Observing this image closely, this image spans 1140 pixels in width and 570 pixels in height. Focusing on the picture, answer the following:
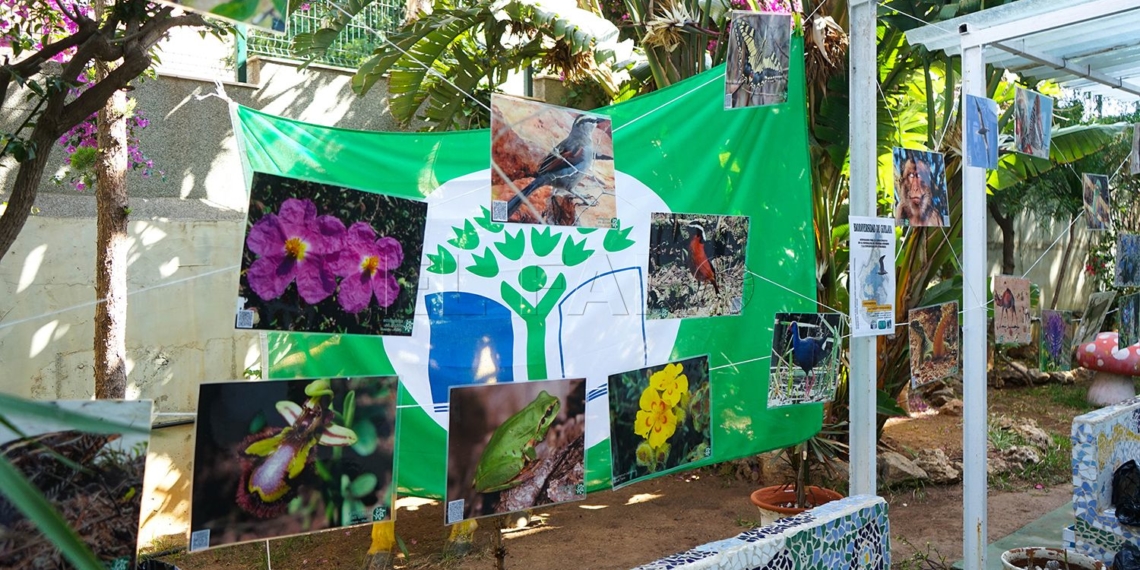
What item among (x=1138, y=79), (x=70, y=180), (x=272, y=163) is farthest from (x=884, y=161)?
(x=70, y=180)

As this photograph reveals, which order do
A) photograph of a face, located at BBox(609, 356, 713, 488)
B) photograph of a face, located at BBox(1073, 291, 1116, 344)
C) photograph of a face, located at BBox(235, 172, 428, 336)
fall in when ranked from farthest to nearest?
1. photograph of a face, located at BBox(1073, 291, 1116, 344)
2. photograph of a face, located at BBox(609, 356, 713, 488)
3. photograph of a face, located at BBox(235, 172, 428, 336)

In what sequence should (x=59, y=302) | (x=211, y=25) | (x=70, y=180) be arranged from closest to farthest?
(x=211, y=25)
(x=59, y=302)
(x=70, y=180)

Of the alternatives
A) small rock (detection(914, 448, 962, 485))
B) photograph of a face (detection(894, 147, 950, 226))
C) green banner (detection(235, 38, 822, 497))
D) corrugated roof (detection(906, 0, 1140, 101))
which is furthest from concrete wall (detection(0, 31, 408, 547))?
small rock (detection(914, 448, 962, 485))

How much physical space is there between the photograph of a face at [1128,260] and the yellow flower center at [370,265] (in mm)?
4333

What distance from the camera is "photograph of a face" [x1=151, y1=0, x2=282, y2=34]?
1919mm

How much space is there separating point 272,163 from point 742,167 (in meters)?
1.96

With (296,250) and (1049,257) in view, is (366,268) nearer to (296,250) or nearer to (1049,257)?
(296,250)

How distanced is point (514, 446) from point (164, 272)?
3382mm

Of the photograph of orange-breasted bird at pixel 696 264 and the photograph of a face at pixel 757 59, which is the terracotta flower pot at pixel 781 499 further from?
the photograph of a face at pixel 757 59

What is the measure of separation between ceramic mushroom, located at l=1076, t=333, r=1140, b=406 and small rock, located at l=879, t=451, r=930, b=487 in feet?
14.1

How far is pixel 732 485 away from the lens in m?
6.47

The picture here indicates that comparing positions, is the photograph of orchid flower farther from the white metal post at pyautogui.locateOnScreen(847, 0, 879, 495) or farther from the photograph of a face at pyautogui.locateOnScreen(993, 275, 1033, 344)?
the photograph of a face at pyautogui.locateOnScreen(993, 275, 1033, 344)

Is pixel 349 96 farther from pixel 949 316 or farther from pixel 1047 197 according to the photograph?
pixel 1047 197

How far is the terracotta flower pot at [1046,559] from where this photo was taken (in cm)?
377
